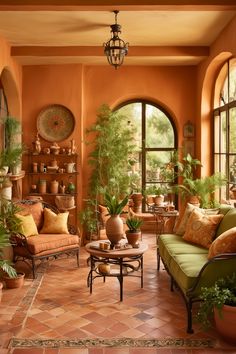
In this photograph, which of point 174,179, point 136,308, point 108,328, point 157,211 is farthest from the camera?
point 174,179

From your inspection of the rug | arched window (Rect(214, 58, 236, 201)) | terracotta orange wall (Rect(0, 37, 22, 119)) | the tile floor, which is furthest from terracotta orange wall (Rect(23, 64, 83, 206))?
the rug

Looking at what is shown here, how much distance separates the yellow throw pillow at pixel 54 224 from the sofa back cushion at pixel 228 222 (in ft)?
7.65

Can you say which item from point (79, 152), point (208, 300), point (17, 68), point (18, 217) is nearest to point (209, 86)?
point (79, 152)

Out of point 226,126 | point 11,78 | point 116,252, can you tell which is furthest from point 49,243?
point 226,126

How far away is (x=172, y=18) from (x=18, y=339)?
448 centimetres

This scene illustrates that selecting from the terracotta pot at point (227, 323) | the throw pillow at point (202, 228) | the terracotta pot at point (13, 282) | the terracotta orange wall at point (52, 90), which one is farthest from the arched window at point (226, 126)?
the terracotta pot at point (13, 282)

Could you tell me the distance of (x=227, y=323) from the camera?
364cm

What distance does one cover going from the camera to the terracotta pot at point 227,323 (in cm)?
360

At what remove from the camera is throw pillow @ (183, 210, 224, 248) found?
202 inches

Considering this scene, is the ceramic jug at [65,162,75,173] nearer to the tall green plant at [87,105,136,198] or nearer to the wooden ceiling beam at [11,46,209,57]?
the tall green plant at [87,105,136,198]

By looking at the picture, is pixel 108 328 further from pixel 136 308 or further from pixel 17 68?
pixel 17 68

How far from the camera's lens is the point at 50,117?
8.05 meters

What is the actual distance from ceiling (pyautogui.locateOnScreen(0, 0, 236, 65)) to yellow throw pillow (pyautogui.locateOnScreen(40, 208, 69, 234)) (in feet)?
9.06

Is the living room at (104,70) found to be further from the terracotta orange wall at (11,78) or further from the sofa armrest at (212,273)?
the sofa armrest at (212,273)
